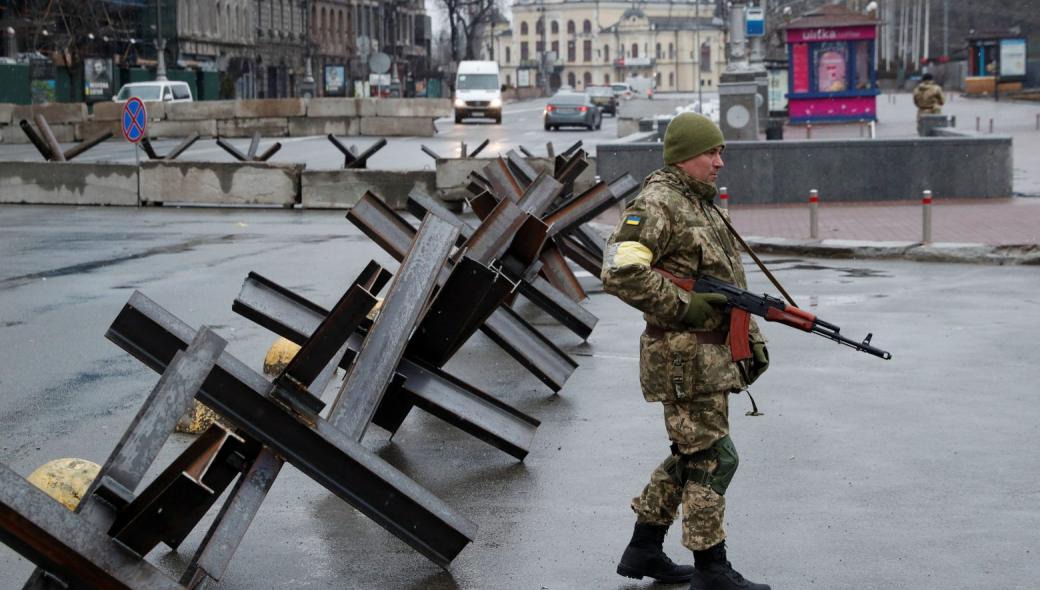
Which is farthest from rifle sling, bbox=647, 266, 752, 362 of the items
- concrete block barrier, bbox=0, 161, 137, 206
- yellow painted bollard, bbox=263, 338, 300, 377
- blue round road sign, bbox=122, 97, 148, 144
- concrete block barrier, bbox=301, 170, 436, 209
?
blue round road sign, bbox=122, 97, 148, 144

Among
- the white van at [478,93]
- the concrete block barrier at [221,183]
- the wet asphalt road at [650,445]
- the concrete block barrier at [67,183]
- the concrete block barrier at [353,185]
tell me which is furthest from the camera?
the white van at [478,93]

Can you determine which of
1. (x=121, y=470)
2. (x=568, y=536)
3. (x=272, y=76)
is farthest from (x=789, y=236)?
(x=272, y=76)

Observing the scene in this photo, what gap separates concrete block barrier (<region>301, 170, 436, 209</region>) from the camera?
22.7 metres

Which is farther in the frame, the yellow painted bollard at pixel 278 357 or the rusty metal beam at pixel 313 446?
the yellow painted bollard at pixel 278 357

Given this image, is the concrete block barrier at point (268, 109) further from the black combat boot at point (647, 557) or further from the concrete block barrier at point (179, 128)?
the black combat boot at point (647, 557)

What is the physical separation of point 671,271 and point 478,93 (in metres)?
54.6

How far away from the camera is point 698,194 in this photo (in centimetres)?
535

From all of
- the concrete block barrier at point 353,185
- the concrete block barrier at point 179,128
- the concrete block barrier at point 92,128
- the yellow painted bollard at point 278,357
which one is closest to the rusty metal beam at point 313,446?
the yellow painted bollard at point 278,357

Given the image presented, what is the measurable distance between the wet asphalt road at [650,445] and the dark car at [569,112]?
38192 mm

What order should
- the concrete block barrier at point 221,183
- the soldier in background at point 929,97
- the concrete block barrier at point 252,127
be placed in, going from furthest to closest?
the concrete block barrier at point 252,127 < the soldier in background at point 929,97 < the concrete block barrier at point 221,183

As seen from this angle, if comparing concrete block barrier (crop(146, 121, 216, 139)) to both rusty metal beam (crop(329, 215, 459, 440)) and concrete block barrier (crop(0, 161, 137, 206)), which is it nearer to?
concrete block barrier (crop(0, 161, 137, 206))

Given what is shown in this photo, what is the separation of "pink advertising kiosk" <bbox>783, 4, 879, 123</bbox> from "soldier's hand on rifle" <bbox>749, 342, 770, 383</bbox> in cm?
3376

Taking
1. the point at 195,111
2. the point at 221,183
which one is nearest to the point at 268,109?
the point at 195,111

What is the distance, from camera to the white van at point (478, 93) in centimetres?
5928
